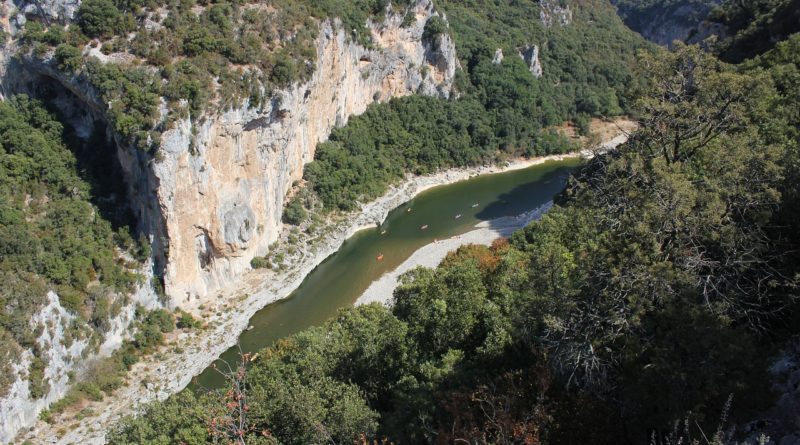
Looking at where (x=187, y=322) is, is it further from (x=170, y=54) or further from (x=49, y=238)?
(x=170, y=54)

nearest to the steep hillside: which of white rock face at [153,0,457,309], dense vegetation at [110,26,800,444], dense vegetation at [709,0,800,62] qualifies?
dense vegetation at [709,0,800,62]

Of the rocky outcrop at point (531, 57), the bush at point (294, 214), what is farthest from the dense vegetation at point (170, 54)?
the rocky outcrop at point (531, 57)

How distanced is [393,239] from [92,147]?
790 inches

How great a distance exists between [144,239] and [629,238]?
88.6 feet

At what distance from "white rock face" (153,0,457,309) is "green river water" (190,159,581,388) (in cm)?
417

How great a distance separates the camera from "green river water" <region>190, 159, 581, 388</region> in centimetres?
3197

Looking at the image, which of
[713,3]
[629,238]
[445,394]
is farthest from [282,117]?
[713,3]

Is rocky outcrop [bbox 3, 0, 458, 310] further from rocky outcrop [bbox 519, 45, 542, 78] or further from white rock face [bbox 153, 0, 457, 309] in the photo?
rocky outcrop [bbox 519, 45, 542, 78]

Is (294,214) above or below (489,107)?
above

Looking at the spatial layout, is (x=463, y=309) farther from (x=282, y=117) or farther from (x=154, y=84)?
(x=282, y=117)

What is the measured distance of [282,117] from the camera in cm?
3738

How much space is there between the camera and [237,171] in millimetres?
34594

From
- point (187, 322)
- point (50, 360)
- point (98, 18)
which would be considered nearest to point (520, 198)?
point (187, 322)

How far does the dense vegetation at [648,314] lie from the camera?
26.9ft
